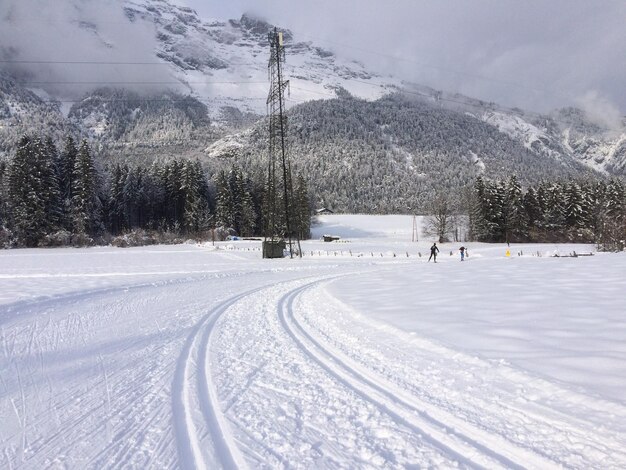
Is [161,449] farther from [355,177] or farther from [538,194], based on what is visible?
[355,177]

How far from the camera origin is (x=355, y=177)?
7475 inches

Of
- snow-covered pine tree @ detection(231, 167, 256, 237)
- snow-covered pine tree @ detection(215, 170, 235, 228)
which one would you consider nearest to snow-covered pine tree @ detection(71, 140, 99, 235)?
snow-covered pine tree @ detection(215, 170, 235, 228)

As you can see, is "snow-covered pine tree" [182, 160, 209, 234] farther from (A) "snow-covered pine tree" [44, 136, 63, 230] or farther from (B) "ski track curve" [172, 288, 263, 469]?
(B) "ski track curve" [172, 288, 263, 469]

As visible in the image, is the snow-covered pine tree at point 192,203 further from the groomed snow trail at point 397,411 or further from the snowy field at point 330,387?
the groomed snow trail at point 397,411

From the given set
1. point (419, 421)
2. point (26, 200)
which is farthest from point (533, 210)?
point (26, 200)

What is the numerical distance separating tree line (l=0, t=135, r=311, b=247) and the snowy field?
49747mm

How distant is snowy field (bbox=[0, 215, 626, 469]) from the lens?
3.72m

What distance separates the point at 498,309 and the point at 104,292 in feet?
51.2

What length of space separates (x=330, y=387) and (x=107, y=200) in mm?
80094

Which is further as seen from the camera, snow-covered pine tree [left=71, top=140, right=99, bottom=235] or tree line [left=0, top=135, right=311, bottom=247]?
snow-covered pine tree [left=71, top=140, right=99, bottom=235]

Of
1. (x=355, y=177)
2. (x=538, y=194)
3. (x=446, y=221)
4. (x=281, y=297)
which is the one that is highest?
(x=355, y=177)

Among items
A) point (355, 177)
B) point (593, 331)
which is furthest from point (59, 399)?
point (355, 177)

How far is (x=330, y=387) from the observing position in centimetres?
543

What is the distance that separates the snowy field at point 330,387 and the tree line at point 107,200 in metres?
49.7
